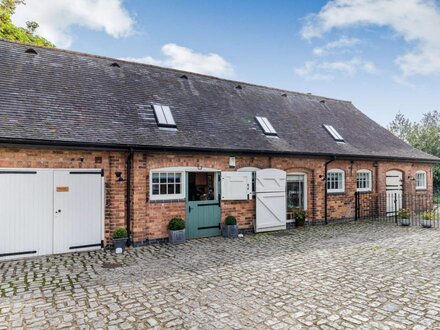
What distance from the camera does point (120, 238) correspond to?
783 centimetres

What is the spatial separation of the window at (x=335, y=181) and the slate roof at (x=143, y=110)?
38.9 inches

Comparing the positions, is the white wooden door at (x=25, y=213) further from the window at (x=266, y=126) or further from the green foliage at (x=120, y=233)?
the window at (x=266, y=126)

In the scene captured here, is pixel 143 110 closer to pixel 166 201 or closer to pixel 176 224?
pixel 166 201

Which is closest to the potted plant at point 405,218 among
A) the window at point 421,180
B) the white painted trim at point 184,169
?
the window at point 421,180

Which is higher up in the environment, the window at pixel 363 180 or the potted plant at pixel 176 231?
the window at pixel 363 180

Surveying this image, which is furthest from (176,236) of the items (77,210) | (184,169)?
(77,210)

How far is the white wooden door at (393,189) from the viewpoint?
14.7 meters

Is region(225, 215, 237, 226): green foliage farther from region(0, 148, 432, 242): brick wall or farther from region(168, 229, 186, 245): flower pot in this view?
region(168, 229, 186, 245): flower pot

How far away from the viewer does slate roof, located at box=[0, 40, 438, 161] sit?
785 centimetres

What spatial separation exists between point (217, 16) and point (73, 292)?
29.5 ft

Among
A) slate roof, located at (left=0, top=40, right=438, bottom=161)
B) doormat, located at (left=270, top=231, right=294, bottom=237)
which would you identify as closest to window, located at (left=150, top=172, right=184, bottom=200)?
slate roof, located at (left=0, top=40, right=438, bottom=161)

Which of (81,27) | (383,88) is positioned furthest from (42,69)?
(383,88)

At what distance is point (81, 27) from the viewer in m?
10.7

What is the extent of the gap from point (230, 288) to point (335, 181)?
9090 millimetres
